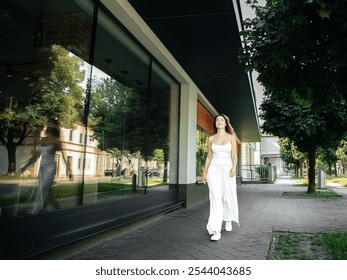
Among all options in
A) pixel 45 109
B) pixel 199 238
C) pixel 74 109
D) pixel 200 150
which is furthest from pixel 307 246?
pixel 200 150

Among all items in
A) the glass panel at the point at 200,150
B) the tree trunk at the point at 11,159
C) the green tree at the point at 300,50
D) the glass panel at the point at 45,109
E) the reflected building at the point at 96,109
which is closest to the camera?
the green tree at the point at 300,50

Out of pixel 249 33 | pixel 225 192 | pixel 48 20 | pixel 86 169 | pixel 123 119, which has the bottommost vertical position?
pixel 225 192

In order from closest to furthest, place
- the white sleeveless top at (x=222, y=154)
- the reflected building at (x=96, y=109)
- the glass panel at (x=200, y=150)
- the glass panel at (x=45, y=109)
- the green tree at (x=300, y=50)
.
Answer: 1. the green tree at (x=300, y=50)
2. the reflected building at (x=96, y=109)
3. the glass panel at (x=45, y=109)
4. the white sleeveless top at (x=222, y=154)
5. the glass panel at (x=200, y=150)

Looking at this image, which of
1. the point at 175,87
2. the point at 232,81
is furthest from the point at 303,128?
the point at 175,87

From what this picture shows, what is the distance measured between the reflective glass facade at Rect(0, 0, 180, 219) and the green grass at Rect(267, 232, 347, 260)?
2.78 meters

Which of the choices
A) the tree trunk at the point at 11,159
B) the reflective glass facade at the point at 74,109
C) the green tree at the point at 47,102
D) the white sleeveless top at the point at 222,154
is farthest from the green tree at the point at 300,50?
the tree trunk at the point at 11,159

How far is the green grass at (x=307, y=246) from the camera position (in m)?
3.93

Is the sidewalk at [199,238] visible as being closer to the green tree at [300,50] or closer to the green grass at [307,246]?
the green grass at [307,246]

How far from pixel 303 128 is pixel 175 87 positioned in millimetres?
5563

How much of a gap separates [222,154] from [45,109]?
3.20 metres

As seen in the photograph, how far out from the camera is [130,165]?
24.8 ft
